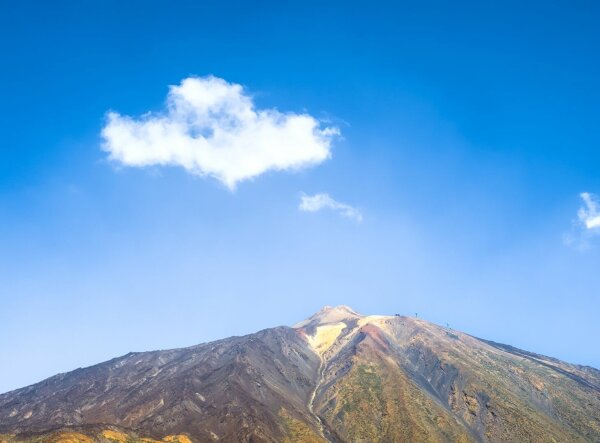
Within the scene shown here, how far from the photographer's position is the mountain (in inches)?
4503

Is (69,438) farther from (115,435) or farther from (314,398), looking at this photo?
(314,398)

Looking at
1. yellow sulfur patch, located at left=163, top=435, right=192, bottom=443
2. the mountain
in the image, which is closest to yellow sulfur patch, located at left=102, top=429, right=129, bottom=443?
the mountain

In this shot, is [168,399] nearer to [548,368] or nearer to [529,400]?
[529,400]

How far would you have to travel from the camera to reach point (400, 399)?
13412 centimetres

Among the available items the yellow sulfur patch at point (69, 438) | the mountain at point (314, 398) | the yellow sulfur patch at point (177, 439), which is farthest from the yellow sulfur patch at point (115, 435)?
the yellow sulfur patch at point (177, 439)

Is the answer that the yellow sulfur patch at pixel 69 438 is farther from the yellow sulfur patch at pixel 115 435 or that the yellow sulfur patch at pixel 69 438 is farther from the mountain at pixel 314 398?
the yellow sulfur patch at pixel 115 435

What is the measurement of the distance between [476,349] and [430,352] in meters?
30.5

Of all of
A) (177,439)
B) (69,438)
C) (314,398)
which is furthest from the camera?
(314,398)

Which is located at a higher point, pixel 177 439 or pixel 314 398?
pixel 314 398

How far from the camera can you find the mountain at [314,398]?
375ft

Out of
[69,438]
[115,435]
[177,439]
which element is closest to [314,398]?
[177,439]

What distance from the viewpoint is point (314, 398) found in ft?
489

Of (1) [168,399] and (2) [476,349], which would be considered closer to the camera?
(1) [168,399]

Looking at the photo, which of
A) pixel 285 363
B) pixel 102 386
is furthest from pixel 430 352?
pixel 102 386
